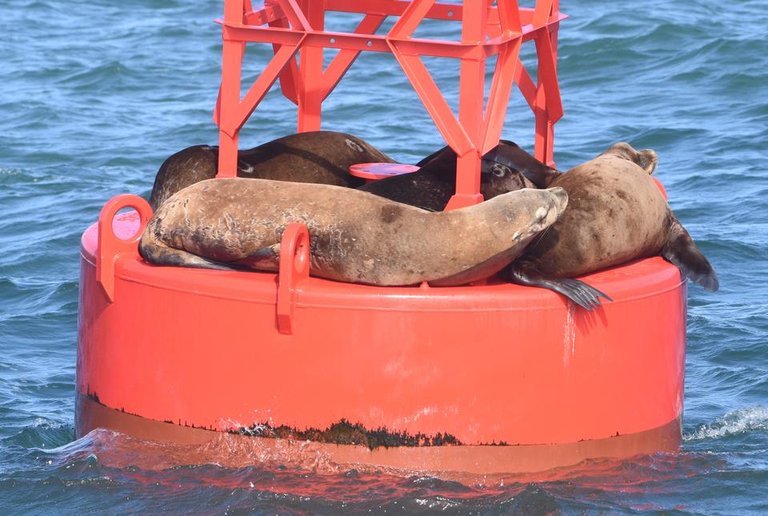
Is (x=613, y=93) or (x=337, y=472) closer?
(x=337, y=472)

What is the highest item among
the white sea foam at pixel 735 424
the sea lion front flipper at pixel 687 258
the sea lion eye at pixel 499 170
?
the sea lion eye at pixel 499 170

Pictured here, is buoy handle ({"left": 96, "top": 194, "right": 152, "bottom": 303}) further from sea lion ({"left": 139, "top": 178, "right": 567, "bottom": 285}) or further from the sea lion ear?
the sea lion ear

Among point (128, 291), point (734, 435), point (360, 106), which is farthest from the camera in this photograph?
point (360, 106)

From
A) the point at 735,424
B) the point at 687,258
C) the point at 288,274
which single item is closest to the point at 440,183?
the point at 687,258

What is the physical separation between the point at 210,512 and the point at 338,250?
1.32m

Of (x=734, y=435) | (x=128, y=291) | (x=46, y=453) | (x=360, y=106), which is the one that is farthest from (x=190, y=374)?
(x=360, y=106)

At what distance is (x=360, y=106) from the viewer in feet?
54.9

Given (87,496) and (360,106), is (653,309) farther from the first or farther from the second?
(360,106)

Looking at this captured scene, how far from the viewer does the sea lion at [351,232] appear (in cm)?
666

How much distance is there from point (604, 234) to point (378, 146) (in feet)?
25.7

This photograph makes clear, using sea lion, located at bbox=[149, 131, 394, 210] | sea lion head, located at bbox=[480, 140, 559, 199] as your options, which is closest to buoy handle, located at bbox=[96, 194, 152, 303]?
sea lion, located at bbox=[149, 131, 394, 210]

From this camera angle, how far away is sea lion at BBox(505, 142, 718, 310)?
689 cm

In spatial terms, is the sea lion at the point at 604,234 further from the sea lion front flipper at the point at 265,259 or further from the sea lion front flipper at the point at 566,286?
the sea lion front flipper at the point at 265,259

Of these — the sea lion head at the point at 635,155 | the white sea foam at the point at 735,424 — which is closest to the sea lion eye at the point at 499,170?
the sea lion head at the point at 635,155
